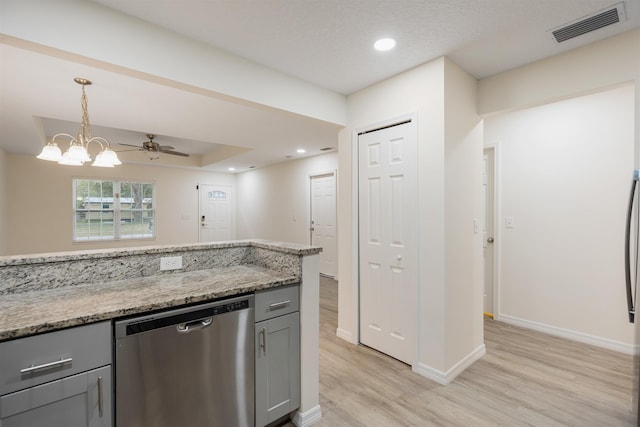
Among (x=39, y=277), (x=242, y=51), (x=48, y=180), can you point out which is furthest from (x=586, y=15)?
(x=48, y=180)

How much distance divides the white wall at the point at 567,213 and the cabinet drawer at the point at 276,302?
279 cm

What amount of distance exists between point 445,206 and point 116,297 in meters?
2.18

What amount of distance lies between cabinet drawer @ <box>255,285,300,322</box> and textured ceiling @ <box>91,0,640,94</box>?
1.68 metres

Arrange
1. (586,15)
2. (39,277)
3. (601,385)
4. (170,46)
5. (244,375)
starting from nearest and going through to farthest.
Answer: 1. (39,277)
2. (244,375)
3. (586,15)
4. (170,46)
5. (601,385)

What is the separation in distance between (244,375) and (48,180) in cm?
637

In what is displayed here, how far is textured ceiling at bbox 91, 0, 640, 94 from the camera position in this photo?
172 cm

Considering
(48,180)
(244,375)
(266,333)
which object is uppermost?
(48,180)

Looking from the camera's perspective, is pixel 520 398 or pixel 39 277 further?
pixel 520 398

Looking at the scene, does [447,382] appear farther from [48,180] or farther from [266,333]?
[48,180]

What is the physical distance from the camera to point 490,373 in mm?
2400

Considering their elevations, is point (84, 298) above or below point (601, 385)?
above

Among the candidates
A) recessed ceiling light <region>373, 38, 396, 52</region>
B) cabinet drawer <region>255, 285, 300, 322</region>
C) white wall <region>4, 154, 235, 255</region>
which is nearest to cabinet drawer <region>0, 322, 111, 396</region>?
cabinet drawer <region>255, 285, 300, 322</region>

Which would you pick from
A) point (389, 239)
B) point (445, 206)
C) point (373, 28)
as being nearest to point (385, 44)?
point (373, 28)

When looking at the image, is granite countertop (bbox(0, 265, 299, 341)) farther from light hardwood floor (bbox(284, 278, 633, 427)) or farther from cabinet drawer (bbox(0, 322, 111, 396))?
light hardwood floor (bbox(284, 278, 633, 427))
